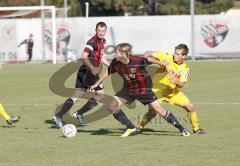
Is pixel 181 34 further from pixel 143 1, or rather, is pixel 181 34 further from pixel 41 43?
pixel 143 1

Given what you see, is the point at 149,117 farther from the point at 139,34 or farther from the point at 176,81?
the point at 139,34

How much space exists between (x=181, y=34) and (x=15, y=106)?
3268 centimetres

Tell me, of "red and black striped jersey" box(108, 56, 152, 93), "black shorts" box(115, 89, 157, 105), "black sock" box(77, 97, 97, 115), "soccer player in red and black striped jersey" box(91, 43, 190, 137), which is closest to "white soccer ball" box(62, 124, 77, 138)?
"soccer player in red and black striped jersey" box(91, 43, 190, 137)

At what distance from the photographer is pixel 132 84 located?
1287 cm

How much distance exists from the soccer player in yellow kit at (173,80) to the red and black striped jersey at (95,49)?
78.0 inches

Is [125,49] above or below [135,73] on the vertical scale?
above

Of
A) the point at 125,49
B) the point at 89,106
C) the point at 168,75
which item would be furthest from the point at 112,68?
the point at 89,106

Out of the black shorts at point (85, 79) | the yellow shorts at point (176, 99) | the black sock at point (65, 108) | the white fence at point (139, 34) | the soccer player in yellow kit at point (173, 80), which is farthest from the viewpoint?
the white fence at point (139, 34)

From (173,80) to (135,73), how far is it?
667 millimetres

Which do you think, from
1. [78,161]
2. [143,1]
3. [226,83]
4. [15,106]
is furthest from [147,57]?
[143,1]

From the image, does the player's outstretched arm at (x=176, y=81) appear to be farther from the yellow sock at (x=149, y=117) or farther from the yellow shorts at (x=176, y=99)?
the yellow sock at (x=149, y=117)

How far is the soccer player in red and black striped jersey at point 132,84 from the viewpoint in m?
12.6

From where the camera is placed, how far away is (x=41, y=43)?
51594 mm

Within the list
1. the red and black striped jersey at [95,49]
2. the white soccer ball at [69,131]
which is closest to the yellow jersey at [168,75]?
the white soccer ball at [69,131]
